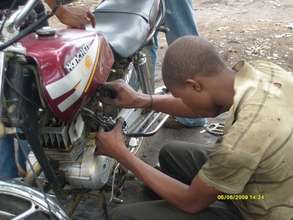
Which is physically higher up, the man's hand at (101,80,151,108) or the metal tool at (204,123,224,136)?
the man's hand at (101,80,151,108)

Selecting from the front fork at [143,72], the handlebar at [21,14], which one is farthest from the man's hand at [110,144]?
the front fork at [143,72]

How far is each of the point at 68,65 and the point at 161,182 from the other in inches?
21.8

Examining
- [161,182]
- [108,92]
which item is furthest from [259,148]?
[108,92]

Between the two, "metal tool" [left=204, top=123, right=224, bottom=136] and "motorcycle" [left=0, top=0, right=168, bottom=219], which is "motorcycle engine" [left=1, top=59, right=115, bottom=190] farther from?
"metal tool" [left=204, top=123, right=224, bottom=136]

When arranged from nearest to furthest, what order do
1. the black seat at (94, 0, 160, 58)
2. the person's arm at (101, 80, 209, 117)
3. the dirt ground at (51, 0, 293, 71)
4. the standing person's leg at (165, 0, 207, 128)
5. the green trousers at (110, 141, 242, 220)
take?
the green trousers at (110, 141, 242, 220), the person's arm at (101, 80, 209, 117), the black seat at (94, 0, 160, 58), the standing person's leg at (165, 0, 207, 128), the dirt ground at (51, 0, 293, 71)

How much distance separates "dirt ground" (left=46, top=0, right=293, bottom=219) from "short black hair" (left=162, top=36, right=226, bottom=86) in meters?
1.49

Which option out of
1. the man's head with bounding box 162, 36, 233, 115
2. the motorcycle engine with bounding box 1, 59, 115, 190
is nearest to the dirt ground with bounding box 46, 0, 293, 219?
the motorcycle engine with bounding box 1, 59, 115, 190

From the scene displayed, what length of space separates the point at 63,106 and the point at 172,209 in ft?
1.89

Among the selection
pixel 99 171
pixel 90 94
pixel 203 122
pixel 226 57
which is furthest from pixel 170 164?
pixel 226 57

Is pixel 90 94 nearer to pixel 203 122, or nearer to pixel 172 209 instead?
pixel 172 209

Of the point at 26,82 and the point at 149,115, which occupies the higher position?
the point at 26,82

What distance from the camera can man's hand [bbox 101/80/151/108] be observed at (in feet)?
7.82

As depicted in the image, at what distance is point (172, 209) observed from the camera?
205cm

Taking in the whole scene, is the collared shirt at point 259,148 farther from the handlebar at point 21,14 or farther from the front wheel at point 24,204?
the handlebar at point 21,14
